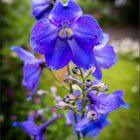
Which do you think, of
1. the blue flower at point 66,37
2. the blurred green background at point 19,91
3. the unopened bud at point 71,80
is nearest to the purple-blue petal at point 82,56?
the blue flower at point 66,37

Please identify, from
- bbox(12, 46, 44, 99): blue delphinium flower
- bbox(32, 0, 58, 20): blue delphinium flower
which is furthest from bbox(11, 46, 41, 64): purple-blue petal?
bbox(32, 0, 58, 20): blue delphinium flower

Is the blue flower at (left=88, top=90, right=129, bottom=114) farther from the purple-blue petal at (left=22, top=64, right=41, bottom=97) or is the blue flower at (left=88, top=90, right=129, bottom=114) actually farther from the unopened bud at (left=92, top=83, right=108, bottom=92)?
the purple-blue petal at (left=22, top=64, right=41, bottom=97)

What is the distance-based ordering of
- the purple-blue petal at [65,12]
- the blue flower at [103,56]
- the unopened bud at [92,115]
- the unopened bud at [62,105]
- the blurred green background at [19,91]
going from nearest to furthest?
1. the purple-blue petal at [65,12]
2. the unopened bud at [92,115]
3. the unopened bud at [62,105]
4. the blue flower at [103,56]
5. the blurred green background at [19,91]

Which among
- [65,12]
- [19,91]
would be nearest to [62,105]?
[65,12]

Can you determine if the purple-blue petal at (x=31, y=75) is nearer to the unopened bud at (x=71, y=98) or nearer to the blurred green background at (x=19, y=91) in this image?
the unopened bud at (x=71, y=98)

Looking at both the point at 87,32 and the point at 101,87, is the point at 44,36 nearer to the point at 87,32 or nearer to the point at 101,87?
the point at 87,32
